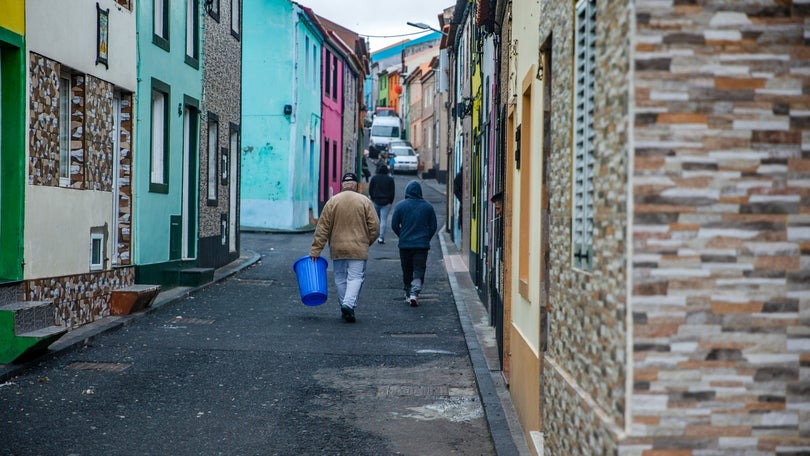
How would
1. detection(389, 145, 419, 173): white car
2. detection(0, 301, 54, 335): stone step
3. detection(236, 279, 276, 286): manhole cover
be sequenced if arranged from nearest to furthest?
detection(0, 301, 54, 335): stone step, detection(236, 279, 276, 286): manhole cover, detection(389, 145, 419, 173): white car

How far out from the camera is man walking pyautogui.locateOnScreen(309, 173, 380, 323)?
13.2 meters

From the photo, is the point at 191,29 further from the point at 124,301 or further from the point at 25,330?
the point at 25,330

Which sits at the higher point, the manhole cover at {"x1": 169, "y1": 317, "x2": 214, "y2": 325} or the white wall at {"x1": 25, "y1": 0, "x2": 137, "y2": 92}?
the white wall at {"x1": 25, "y1": 0, "x2": 137, "y2": 92}

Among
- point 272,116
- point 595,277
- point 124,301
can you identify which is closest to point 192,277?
point 124,301

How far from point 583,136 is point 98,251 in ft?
30.8

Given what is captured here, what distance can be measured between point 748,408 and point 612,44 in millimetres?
1445

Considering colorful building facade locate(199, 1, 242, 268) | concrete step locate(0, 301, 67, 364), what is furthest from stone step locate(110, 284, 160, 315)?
colorful building facade locate(199, 1, 242, 268)

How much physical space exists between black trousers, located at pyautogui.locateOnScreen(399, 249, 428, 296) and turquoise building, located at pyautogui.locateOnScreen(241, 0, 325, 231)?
1356 centimetres

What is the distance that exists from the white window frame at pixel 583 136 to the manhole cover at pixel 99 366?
5.92 m

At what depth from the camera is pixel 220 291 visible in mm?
16203

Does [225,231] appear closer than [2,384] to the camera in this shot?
No

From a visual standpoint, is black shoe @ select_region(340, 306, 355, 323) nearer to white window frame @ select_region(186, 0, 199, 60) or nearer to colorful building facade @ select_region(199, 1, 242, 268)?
colorful building facade @ select_region(199, 1, 242, 268)

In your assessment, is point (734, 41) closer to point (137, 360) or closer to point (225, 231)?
point (137, 360)

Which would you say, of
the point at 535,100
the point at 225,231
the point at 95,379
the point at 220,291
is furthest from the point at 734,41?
the point at 225,231
